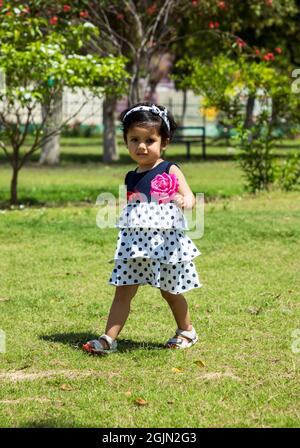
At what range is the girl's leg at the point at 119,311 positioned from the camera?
5500 mm

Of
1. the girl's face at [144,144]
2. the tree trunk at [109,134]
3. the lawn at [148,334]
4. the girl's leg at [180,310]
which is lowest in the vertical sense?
the tree trunk at [109,134]

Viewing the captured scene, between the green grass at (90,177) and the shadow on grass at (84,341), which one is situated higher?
the shadow on grass at (84,341)

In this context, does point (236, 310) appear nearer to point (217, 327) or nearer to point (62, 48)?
point (217, 327)

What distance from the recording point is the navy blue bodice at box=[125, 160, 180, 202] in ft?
18.1

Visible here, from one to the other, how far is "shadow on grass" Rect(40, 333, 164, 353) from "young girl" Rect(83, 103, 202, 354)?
0.14 meters

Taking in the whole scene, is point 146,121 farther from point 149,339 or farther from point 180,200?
point 149,339

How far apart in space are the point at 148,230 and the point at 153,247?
0.10 m

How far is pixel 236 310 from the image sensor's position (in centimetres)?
659

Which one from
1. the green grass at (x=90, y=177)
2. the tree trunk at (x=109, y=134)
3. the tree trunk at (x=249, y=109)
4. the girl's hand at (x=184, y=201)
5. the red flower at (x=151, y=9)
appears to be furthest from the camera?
the tree trunk at (x=109, y=134)

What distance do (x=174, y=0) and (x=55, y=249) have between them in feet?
27.1

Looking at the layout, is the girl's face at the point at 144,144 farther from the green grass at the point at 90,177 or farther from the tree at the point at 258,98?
the tree at the point at 258,98

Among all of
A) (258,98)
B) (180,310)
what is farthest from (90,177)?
(180,310)

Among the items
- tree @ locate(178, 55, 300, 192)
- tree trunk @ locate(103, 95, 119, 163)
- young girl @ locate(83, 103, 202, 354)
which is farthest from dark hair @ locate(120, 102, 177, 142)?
tree trunk @ locate(103, 95, 119, 163)

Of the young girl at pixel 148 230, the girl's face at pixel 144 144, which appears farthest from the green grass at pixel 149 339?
the girl's face at pixel 144 144
